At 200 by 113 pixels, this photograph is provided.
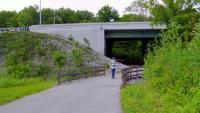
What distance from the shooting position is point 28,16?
117 metres

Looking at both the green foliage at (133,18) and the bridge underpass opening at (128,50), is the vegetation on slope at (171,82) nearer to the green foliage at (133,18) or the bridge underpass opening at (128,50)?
the bridge underpass opening at (128,50)

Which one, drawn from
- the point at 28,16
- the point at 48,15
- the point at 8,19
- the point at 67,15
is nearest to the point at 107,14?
the point at 67,15

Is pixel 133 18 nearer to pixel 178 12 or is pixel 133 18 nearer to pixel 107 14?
pixel 107 14

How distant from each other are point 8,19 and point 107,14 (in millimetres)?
24949

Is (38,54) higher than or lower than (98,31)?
lower

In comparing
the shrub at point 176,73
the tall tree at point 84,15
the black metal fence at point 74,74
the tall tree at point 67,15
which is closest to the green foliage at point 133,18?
the tall tree at point 67,15

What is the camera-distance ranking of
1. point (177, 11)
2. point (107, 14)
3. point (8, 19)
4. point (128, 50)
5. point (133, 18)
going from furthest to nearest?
point (8, 19) → point (107, 14) → point (128, 50) → point (133, 18) → point (177, 11)

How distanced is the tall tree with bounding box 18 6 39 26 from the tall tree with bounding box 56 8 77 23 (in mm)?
5911

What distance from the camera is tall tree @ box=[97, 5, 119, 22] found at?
12106 centimetres

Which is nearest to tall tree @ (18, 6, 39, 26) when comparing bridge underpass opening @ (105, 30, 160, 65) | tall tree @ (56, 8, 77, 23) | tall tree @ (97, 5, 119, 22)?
tall tree @ (56, 8, 77, 23)

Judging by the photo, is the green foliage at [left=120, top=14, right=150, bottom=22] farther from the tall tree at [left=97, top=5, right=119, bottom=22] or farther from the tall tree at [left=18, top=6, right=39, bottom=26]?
the tall tree at [left=18, top=6, right=39, bottom=26]

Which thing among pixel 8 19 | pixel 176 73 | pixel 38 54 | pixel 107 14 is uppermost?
pixel 107 14

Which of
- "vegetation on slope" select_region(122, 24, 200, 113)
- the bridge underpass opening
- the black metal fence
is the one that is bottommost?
the bridge underpass opening

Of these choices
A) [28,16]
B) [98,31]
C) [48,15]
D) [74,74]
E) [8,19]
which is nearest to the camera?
[74,74]
